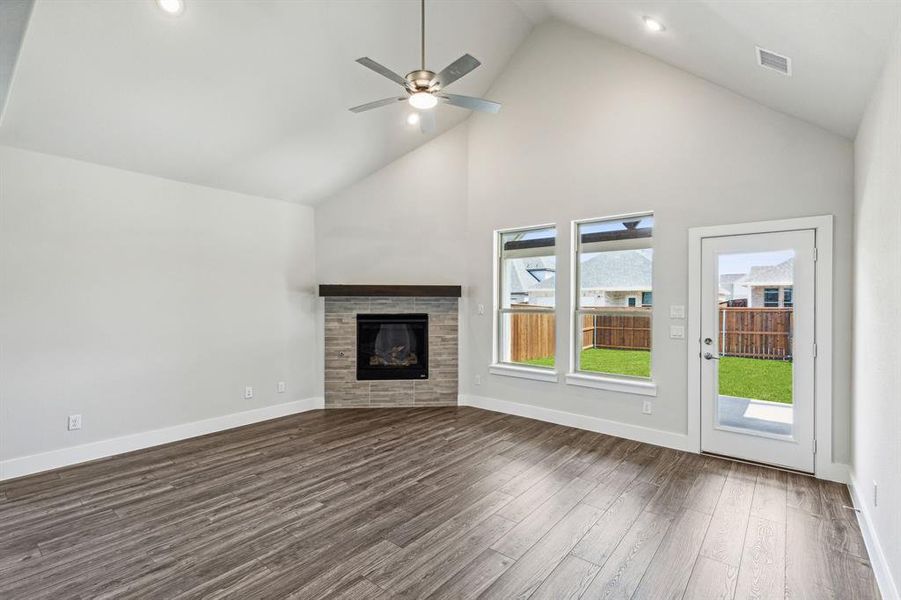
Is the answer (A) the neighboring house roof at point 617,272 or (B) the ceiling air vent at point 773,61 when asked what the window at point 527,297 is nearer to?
(A) the neighboring house roof at point 617,272

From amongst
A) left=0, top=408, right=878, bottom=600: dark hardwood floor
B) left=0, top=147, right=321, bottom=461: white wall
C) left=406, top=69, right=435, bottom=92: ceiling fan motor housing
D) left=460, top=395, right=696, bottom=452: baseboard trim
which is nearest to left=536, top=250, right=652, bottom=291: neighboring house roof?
left=460, top=395, right=696, bottom=452: baseboard trim

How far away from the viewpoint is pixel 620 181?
4426 mm

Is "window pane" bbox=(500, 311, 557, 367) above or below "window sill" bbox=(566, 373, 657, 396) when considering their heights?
above

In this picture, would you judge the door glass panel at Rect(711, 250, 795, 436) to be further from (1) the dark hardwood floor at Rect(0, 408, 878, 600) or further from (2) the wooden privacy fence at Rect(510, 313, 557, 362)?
(2) the wooden privacy fence at Rect(510, 313, 557, 362)

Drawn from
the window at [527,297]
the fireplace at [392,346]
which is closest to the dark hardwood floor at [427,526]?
the window at [527,297]

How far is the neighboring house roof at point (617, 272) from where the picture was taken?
4.45 metres

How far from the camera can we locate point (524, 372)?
5191 millimetres

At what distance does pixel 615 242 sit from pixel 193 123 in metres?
4.20

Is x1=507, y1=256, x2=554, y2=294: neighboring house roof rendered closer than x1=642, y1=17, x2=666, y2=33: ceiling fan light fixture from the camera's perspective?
No

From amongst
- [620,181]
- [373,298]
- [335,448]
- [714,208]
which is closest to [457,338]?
[373,298]

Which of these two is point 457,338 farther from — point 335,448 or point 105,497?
point 105,497

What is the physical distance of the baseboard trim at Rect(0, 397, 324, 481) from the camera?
3.49 m

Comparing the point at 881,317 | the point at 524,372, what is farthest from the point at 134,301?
the point at 881,317

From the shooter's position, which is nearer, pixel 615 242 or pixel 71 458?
pixel 71 458
